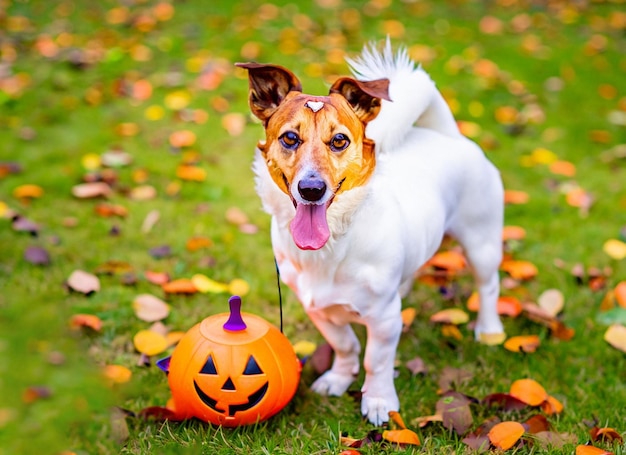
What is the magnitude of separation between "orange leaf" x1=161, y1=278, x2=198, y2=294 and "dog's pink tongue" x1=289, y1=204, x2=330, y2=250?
1375 millimetres

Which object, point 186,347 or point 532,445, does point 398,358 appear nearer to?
point 532,445

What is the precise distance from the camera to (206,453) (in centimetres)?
239

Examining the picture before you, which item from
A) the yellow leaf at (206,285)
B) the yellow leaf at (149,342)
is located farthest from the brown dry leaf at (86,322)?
the yellow leaf at (206,285)

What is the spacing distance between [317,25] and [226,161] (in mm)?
3161

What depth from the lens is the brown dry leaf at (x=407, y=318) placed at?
332 cm

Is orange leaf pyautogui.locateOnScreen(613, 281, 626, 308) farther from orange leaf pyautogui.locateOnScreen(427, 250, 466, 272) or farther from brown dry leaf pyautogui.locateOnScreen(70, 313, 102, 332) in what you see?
brown dry leaf pyautogui.locateOnScreen(70, 313, 102, 332)

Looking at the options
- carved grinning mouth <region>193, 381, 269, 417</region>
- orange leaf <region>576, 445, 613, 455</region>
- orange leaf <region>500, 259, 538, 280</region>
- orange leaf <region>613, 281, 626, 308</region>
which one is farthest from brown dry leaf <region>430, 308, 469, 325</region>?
carved grinning mouth <region>193, 381, 269, 417</region>

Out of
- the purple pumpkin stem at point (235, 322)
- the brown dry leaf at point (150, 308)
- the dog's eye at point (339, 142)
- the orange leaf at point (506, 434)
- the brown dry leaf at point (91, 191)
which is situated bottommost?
the brown dry leaf at point (91, 191)

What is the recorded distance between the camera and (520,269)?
3764mm

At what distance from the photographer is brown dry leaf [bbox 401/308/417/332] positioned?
332cm

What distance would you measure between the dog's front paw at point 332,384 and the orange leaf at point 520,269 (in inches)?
51.7

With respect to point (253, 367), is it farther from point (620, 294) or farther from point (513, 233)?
point (513, 233)

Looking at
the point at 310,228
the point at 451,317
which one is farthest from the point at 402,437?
the point at 451,317

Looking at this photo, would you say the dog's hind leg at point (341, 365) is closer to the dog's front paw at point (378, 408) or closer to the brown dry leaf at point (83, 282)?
the dog's front paw at point (378, 408)
